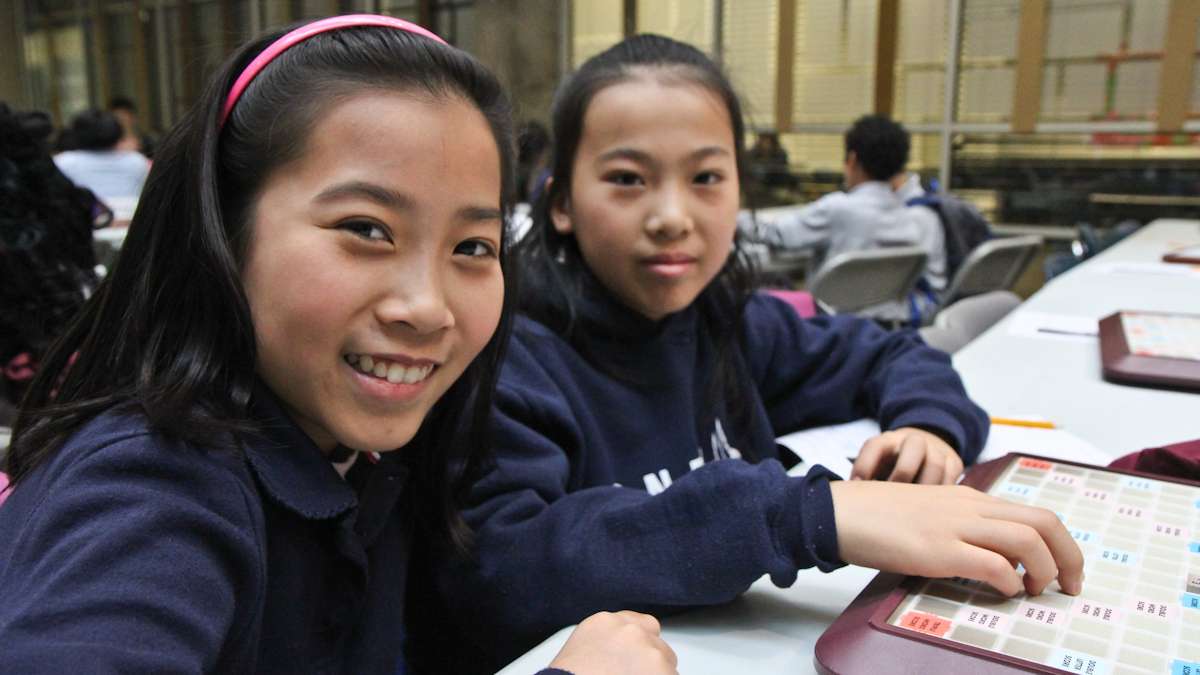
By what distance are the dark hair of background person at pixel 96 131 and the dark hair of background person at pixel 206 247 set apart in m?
5.01

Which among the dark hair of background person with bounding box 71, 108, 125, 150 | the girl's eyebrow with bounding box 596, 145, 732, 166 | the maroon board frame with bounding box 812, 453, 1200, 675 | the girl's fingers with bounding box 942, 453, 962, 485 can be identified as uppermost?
the girl's eyebrow with bounding box 596, 145, 732, 166

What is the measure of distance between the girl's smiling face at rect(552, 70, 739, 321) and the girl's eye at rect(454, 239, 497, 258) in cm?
43

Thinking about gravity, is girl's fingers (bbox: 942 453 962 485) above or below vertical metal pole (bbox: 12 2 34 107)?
below

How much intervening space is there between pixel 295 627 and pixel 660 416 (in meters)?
0.60

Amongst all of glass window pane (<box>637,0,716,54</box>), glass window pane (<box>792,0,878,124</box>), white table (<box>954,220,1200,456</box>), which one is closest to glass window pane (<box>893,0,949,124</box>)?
glass window pane (<box>792,0,878,124</box>)

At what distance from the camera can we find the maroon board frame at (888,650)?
0.54 meters

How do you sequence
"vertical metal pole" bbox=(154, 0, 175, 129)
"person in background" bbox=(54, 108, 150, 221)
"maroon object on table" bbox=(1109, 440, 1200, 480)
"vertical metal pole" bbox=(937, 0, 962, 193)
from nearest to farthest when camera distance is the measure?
"maroon object on table" bbox=(1109, 440, 1200, 480) → "person in background" bbox=(54, 108, 150, 221) → "vertical metal pole" bbox=(937, 0, 962, 193) → "vertical metal pole" bbox=(154, 0, 175, 129)

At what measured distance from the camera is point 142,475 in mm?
539

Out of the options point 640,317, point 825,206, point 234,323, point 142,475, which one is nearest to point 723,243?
point 640,317

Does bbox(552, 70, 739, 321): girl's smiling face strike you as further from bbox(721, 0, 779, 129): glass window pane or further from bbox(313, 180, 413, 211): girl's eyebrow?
bbox(721, 0, 779, 129): glass window pane

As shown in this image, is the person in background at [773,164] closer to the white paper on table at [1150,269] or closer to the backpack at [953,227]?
the backpack at [953,227]

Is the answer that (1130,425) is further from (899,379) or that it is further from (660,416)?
(660,416)

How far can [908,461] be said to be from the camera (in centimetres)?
95

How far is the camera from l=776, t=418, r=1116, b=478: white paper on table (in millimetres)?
1024
